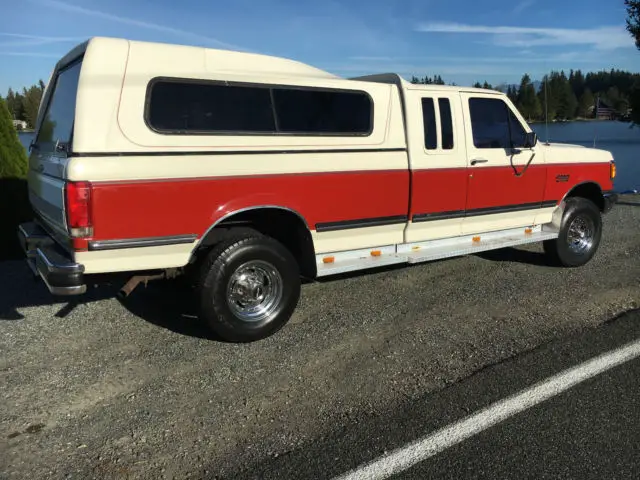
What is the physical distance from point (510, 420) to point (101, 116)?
11.1 ft

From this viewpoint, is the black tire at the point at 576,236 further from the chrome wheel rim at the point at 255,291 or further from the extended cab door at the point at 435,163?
the chrome wheel rim at the point at 255,291

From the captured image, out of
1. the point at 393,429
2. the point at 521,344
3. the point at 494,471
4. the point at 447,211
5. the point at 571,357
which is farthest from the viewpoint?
the point at 447,211

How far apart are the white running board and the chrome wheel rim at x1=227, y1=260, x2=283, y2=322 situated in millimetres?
514

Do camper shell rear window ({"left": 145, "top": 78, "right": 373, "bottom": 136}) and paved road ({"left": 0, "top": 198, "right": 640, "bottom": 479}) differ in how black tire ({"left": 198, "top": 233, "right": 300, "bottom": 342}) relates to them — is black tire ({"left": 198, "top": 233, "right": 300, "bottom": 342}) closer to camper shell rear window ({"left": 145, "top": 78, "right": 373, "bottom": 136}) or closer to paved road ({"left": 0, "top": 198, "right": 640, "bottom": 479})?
paved road ({"left": 0, "top": 198, "right": 640, "bottom": 479})

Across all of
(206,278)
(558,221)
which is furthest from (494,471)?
(558,221)

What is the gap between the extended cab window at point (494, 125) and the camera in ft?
19.1

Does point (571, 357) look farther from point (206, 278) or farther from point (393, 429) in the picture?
point (206, 278)

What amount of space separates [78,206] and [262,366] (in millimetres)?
1744

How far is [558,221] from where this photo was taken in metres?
6.59

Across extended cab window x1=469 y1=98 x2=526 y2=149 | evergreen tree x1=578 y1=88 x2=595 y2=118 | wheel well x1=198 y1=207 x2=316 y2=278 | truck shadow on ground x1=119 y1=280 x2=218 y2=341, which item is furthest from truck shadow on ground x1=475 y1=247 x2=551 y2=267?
evergreen tree x1=578 y1=88 x2=595 y2=118

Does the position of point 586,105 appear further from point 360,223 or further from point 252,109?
point 252,109

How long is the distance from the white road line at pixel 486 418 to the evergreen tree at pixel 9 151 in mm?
6988

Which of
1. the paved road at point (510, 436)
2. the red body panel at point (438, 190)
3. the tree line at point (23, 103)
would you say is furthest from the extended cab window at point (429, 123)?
the tree line at point (23, 103)

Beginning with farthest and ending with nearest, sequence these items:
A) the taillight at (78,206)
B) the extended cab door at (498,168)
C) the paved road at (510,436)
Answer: the extended cab door at (498,168), the taillight at (78,206), the paved road at (510,436)
